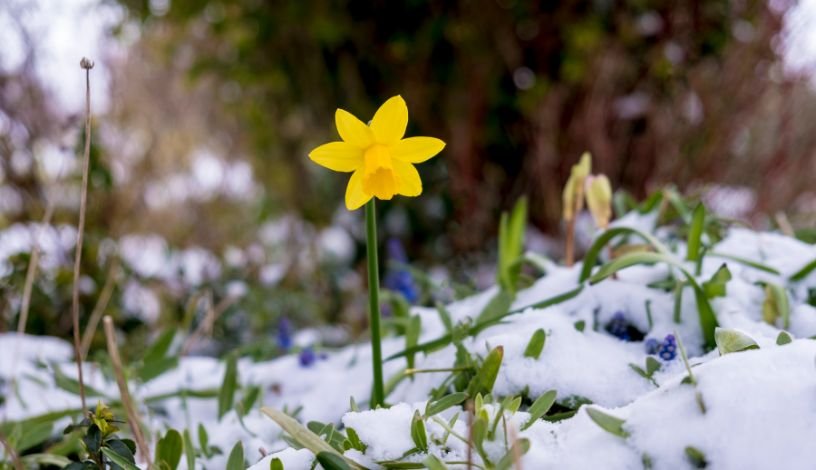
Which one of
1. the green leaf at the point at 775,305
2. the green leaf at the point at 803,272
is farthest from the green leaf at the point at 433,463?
the green leaf at the point at 803,272

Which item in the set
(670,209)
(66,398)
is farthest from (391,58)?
(66,398)

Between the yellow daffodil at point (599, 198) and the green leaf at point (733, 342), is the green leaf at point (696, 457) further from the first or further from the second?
the yellow daffodil at point (599, 198)

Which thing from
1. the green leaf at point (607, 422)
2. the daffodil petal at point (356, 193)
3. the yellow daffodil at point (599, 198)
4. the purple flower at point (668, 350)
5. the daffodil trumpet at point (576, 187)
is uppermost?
the daffodil trumpet at point (576, 187)

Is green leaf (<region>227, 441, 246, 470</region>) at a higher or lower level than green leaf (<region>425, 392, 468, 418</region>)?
lower

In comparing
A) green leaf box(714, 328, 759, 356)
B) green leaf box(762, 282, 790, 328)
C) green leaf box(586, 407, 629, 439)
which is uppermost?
green leaf box(762, 282, 790, 328)

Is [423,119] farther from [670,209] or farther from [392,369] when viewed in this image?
[392,369]

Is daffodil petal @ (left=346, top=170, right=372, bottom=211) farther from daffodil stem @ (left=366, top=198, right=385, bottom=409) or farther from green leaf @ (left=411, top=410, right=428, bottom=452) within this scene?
green leaf @ (left=411, top=410, right=428, bottom=452)

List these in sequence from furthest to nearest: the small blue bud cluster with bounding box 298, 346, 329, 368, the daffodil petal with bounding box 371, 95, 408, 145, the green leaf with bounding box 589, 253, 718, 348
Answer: the small blue bud cluster with bounding box 298, 346, 329, 368, the green leaf with bounding box 589, 253, 718, 348, the daffodil petal with bounding box 371, 95, 408, 145

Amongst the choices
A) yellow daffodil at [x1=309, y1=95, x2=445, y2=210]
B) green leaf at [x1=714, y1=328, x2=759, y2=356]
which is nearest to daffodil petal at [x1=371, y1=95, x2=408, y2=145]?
yellow daffodil at [x1=309, y1=95, x2=445, y2=210]
